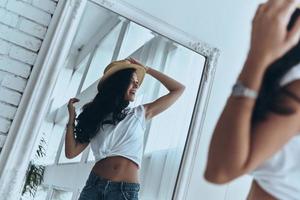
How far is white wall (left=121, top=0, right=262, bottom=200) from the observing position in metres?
1.56

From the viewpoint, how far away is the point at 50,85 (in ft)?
4.24

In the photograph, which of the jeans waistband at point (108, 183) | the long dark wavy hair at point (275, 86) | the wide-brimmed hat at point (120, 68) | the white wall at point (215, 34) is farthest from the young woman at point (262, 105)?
the white wall at point (215, 34)

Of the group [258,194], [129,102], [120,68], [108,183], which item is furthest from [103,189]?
[258,194]

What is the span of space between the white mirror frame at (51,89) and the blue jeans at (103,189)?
21 cm

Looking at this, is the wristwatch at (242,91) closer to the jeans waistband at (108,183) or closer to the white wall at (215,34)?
the jeans waistband at (108,183)

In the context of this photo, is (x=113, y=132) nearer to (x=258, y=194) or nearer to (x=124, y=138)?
(x=124, y=138)

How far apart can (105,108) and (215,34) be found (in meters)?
0.63

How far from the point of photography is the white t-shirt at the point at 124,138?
1310mm

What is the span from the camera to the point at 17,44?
131 centimetres

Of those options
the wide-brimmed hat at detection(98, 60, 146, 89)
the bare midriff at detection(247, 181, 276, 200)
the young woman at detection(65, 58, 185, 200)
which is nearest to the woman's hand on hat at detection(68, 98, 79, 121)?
the young woman at detection(65, 58, 185, 200)

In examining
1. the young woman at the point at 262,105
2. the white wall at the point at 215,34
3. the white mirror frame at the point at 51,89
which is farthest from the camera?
the white wall at the point at 215,34

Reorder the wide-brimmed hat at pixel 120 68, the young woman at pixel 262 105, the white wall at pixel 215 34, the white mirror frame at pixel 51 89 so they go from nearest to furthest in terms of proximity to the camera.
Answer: the young woman at pixel 262 105 → the white mirror frame at pixel 51 89 → the wide-brimmed hat at pixel 120 68 → the white wall at pixel 215 34

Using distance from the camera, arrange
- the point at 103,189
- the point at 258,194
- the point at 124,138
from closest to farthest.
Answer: the point at 258,194
the point at 103,189
the point at 124,138

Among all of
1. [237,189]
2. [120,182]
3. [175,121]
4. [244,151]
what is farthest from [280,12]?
[237,189]
